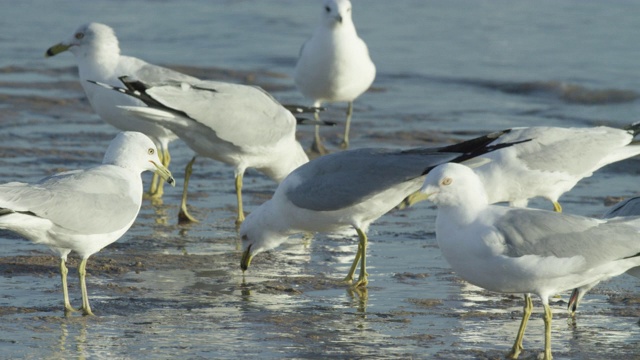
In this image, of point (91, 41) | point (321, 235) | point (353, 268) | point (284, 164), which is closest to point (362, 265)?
point (353, 268)

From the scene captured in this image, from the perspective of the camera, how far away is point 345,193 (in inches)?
317

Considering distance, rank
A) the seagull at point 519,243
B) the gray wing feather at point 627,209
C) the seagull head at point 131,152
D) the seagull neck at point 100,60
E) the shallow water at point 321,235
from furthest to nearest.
→ the seagull neck at point 100,60 → the seagull head at point 131,152 → the gray wing feather at point 627,209 → the shallow water at point 321,235 → the seagull at point 519,243

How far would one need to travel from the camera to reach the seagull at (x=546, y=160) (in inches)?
360

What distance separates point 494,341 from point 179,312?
187 centimetres

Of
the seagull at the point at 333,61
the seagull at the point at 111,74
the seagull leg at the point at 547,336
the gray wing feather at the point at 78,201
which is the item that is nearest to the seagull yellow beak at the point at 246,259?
the gray wing feather at the point at 78,201

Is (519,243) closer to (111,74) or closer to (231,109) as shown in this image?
(231,109)

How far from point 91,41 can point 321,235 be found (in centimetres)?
329

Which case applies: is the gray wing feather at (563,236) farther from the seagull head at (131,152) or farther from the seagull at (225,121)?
the seagull at (225,121)

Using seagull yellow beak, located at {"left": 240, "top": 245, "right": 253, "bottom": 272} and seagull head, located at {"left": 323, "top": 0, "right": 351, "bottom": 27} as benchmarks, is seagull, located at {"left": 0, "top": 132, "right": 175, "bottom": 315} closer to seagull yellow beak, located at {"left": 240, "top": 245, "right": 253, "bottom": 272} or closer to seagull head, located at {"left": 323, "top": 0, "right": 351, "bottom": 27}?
seagull yellow beak, located at {"left": 240, "top": 245, "right": 253, "bottom": 272}

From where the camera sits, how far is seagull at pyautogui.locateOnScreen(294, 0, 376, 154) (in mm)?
13914

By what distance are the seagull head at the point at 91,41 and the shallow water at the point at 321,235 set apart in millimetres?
1167

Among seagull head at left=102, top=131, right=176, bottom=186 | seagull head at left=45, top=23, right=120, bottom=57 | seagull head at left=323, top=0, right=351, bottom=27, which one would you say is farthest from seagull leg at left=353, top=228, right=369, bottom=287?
seagull head at left=323, top=0, right=351, bottom=27

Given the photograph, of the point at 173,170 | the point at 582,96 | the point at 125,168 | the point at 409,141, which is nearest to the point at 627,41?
the point at 582,96

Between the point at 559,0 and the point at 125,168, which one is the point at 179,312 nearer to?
the point at 125,168
